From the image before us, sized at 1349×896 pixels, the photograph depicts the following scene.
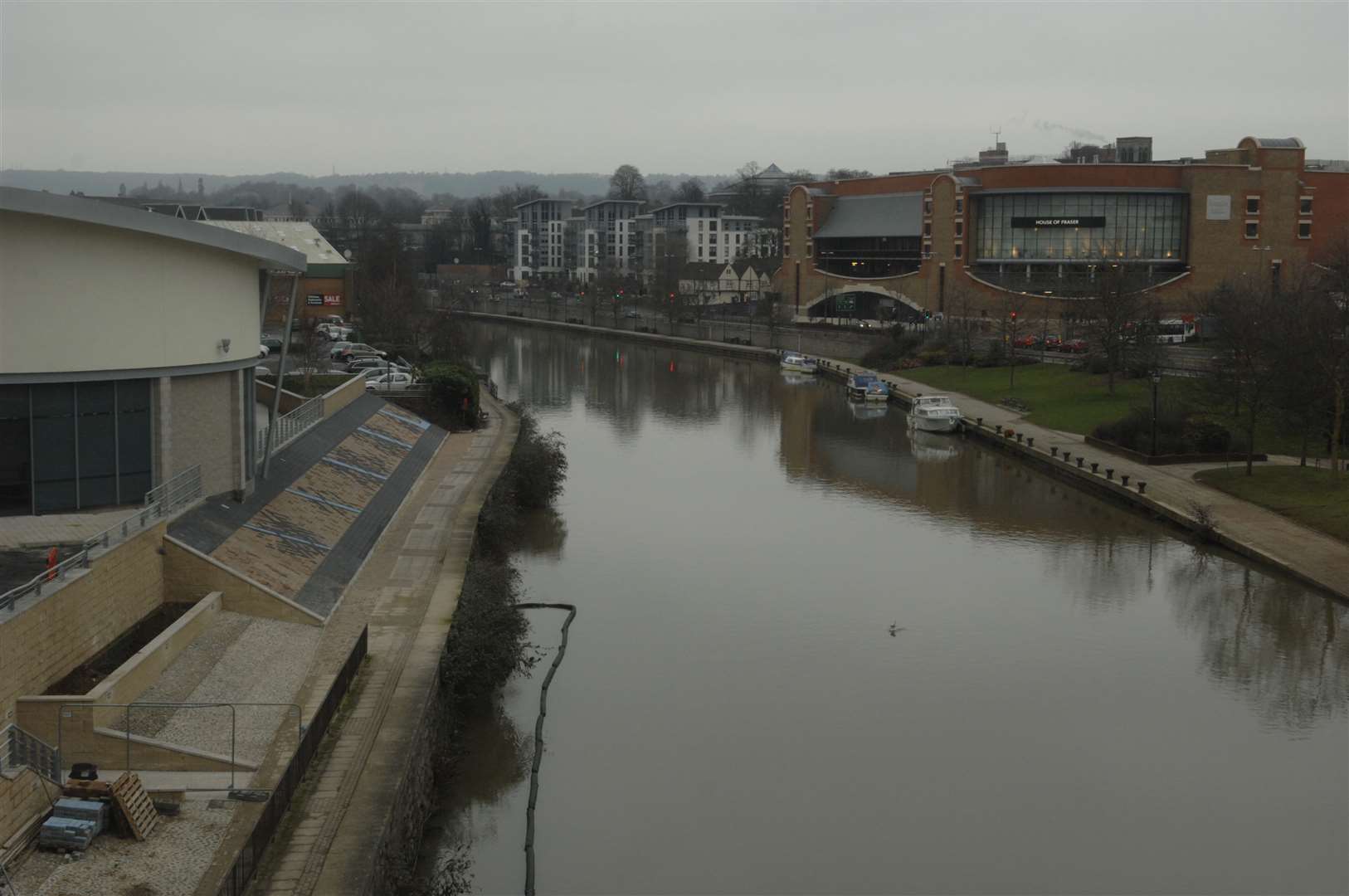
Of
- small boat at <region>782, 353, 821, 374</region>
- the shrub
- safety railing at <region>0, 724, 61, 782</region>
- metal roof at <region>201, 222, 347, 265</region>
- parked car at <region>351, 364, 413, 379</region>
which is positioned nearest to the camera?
safety railing at <region>0, 724, 61, 782</region>

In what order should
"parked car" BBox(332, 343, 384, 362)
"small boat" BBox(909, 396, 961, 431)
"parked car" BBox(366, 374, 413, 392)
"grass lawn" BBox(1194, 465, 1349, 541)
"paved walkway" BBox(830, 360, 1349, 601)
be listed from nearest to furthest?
"paved walkway" BBox(830, 360, 1349, 601), "grass lawn" BBox(1194, 465, 1349, 541), "parked car" BBox(366, 374, 413, 392), "small boat" BBox(909, 396, 961, 431), "parked car" BBox(332, 343, 384, 362)

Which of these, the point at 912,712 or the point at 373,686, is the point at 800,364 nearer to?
the point at 912,712

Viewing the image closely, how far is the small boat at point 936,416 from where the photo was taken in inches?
1861

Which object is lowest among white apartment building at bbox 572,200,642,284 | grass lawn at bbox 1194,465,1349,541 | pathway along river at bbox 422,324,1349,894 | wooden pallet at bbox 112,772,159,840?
pathway along river at bbox 422,324,1349,894

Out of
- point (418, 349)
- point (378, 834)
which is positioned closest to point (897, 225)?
point (418, 349)

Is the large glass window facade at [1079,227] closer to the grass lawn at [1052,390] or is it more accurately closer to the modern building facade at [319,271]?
the grass lawn at [1052,390]

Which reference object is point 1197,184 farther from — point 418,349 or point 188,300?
point 188,300

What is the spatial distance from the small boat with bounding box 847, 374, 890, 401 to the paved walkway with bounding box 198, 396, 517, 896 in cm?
2856

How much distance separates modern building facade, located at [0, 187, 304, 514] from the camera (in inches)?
722

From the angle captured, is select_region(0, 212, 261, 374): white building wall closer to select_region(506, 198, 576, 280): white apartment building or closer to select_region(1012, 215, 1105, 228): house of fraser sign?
select_region(1012, 215, 1105, 228): house of fraser sign

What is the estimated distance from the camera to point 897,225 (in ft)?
298

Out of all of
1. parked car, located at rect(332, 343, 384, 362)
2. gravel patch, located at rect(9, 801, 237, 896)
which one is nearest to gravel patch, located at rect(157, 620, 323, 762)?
gravel patch, located at rect(9, 801, 237, 896)

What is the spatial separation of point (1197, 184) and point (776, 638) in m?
67.0

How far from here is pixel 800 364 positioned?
230ft
